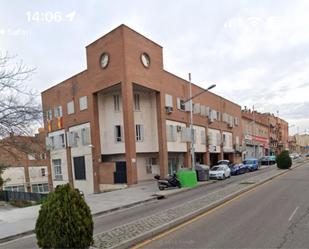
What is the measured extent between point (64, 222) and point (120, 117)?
2770 centimetres

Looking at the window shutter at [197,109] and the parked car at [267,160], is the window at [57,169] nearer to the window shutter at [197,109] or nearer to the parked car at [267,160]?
the window shutter at [197,109]

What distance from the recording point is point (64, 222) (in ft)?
20.1

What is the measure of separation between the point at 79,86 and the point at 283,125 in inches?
3818

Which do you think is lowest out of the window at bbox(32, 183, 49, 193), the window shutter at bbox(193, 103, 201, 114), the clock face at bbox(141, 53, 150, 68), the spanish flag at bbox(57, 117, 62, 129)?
the window at bbox(32, 183, 49, 193)

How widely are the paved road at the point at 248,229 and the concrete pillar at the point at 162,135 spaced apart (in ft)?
65.5

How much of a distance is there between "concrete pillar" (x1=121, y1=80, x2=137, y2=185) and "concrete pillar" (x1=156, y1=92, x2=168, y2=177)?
4.05 m

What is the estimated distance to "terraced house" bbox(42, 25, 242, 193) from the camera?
3050cm

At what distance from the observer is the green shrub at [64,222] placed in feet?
19.9

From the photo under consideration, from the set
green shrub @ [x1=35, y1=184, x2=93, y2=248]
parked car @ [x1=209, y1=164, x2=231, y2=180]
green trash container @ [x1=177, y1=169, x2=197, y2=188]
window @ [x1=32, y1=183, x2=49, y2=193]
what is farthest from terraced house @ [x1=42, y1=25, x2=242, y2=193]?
green shrub @ [x1=35, y1=184, x2=93, y2=248]

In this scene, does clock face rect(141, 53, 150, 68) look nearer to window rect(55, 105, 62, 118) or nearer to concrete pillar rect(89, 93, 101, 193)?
concrete pillar rect(89, 93, 101, 193)

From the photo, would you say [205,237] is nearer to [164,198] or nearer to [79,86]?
[164,198]

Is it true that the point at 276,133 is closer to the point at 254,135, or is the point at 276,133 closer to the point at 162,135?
the point at 254,135

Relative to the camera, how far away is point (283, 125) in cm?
11819

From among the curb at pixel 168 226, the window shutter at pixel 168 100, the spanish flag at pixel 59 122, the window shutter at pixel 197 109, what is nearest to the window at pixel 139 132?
the window shutter at pixel 168 100
